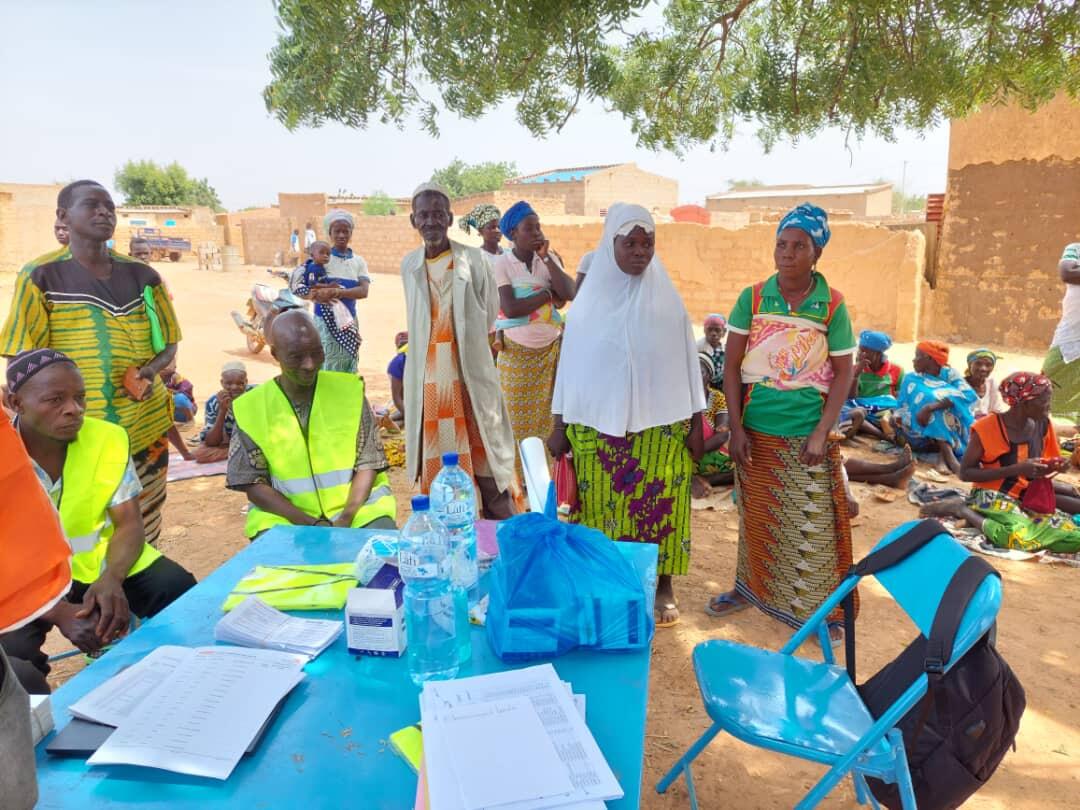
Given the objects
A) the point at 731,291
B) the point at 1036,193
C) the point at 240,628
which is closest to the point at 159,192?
the point at 731,291

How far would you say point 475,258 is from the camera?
4.04m

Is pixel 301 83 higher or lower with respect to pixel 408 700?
higher

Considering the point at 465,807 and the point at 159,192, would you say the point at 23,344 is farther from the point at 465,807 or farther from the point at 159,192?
the point at 159,192

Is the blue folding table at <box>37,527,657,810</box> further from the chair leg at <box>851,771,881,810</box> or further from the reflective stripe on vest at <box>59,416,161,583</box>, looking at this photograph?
the chair leg at <box>851,771,881,810</box>

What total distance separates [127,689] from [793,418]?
2.65 metres

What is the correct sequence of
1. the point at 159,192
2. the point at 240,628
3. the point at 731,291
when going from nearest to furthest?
the point at 240,628 → the point at 731,291 → the point at 159,192

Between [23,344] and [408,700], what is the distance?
263 cm

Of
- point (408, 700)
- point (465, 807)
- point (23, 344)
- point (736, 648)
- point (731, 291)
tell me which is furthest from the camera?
point (731, 291)

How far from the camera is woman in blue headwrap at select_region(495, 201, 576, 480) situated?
4.69 meters

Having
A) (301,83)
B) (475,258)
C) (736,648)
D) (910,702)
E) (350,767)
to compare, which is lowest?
(736,648)

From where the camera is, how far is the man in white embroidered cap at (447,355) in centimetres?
397

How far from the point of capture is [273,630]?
1.86 meters

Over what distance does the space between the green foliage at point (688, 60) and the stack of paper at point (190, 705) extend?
2.57m

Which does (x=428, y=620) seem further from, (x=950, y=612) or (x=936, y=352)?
→ (x=936, y=352)
